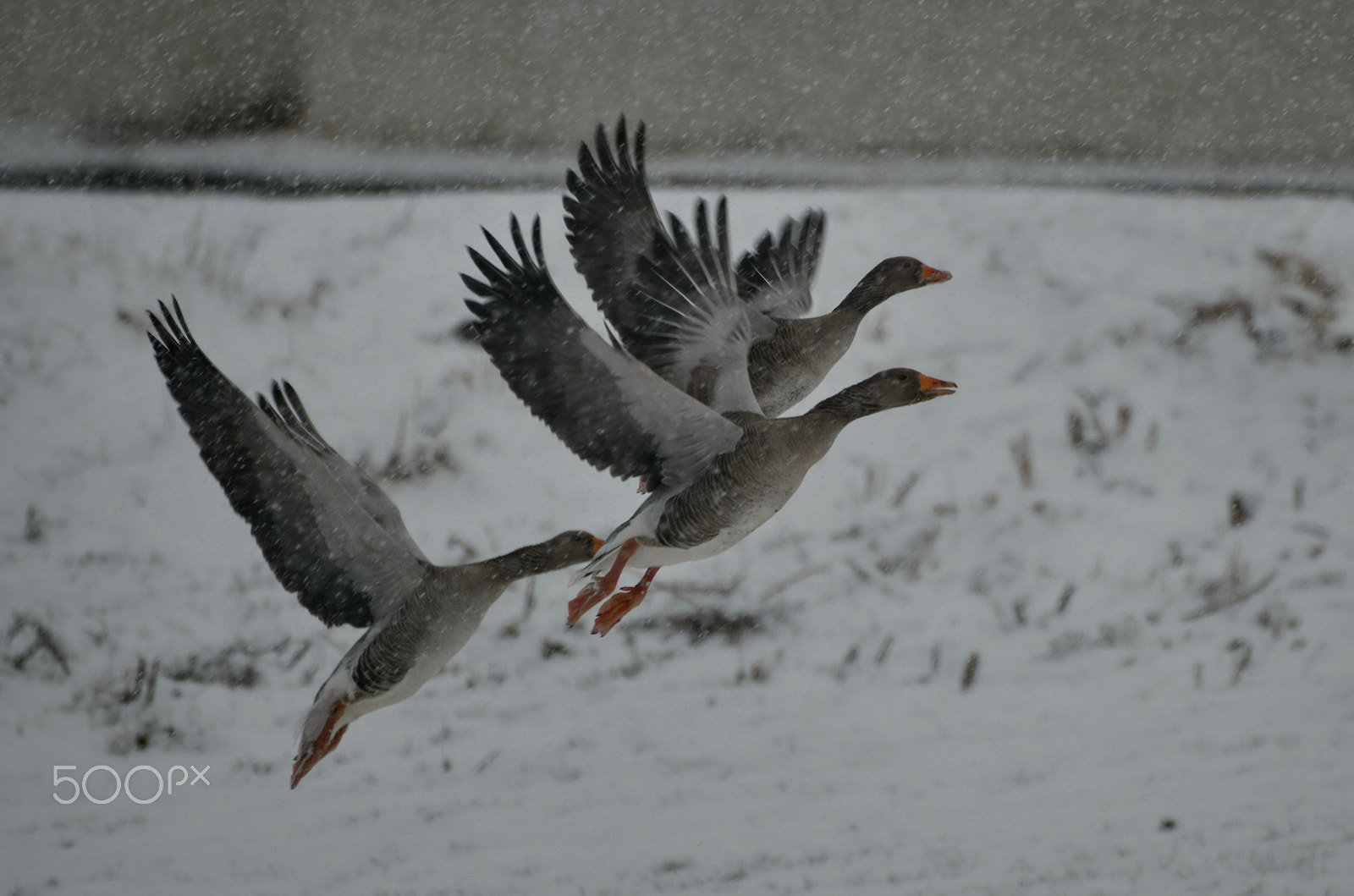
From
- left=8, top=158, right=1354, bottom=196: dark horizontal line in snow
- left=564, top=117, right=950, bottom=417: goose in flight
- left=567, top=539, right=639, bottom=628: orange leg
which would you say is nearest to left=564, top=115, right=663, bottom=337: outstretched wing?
left=564, top=117, right=950, bottom=417: goose in flight

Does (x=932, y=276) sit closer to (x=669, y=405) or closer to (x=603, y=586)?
(x=669, y=405)

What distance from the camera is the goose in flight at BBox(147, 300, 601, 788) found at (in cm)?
195

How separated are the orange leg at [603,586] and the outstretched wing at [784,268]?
808mm

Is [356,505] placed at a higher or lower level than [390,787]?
higher

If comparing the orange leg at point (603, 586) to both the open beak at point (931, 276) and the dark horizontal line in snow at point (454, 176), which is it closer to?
the open beak at point (931, 276)

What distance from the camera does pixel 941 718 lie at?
448 cm

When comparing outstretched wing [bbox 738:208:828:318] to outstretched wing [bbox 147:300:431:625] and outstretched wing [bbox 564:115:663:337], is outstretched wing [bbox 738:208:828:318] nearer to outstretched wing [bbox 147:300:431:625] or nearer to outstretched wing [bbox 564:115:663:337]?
outstretched wing [bbox 564:115:663:337]

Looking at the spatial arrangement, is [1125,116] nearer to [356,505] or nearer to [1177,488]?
[1177,488]

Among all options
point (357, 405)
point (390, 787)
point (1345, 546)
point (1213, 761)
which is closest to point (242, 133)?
point (357, 405)

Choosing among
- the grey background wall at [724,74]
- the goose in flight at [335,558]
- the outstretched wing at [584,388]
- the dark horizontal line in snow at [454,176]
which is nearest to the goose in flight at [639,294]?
the outstretched wing at [584,388]

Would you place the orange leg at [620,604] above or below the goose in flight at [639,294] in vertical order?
below

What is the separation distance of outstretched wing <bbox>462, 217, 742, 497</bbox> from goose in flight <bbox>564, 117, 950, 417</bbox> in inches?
7.0

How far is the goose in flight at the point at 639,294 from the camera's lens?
2.14 metres

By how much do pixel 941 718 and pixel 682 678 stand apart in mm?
968
